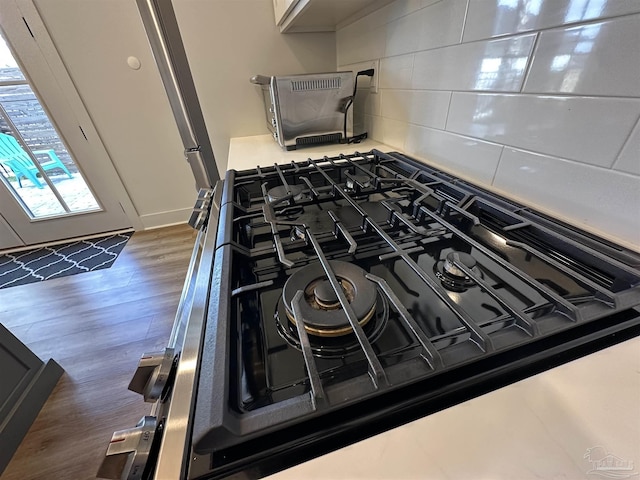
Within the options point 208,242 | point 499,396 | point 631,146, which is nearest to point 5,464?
point 208,242

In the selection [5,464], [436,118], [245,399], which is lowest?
[5,464]

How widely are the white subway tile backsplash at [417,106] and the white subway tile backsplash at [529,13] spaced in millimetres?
149

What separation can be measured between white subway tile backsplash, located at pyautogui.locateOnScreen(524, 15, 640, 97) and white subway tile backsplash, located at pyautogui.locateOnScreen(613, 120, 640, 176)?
56 mm

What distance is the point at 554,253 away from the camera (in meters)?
0.45

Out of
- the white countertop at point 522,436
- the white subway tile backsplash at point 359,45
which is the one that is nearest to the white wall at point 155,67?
the white subway tile backsplash at point 359,45

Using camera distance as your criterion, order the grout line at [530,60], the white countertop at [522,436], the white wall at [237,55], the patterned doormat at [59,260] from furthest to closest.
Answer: the patterned doormat at [59,260], the white wall at [237,55], the grout line at [530,60], the white countertop at [522,436]

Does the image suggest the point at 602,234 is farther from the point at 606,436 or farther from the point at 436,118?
the point at 436,118

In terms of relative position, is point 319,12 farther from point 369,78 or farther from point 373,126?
point 373,126

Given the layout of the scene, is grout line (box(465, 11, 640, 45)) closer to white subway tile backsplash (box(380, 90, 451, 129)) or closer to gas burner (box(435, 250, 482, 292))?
white subway tile backsplash (box(380, 90, 451, 129))

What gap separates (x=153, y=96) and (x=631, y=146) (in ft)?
7.33

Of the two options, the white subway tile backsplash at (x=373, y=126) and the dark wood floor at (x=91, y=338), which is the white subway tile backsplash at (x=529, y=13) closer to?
the white subway tile backsplash at (x=373, y=126)

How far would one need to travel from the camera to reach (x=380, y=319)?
352 mm

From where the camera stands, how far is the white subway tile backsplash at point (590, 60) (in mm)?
376

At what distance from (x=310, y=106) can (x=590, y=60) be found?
0.82 m
